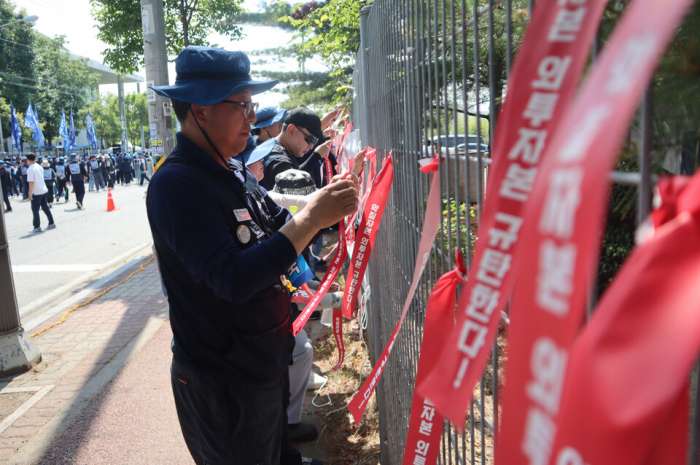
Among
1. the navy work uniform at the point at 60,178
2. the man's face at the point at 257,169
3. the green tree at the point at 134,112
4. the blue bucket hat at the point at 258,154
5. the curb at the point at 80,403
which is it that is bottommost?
the curb at the point at 80,403

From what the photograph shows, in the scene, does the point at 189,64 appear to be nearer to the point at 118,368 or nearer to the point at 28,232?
the point at 118,368

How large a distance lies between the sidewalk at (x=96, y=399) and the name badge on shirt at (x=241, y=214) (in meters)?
2.26

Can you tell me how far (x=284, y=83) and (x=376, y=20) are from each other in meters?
18.6

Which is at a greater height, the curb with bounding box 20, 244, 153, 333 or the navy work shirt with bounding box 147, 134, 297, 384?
the navy work shirt with bounding box 147, 134, 297, 384

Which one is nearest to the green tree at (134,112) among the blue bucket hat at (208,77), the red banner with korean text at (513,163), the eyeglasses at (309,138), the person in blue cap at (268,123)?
the person in blue cap at (268,123)

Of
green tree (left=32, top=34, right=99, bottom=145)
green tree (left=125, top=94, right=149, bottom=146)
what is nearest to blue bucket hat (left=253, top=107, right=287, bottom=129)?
green tree (left=32, top=34, right=99, bottom=145)

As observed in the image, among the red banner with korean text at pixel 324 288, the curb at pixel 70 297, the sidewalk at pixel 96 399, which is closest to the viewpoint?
the red banner with korean text at pixel 324 288

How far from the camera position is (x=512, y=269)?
32.5 inches

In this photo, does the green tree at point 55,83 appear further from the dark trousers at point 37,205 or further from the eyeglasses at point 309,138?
the eyeglasses at point 309,138

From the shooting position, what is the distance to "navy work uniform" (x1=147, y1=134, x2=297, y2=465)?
198 centimetres

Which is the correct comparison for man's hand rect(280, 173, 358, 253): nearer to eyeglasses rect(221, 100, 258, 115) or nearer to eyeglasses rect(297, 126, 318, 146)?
eyeglasses rect(221, 100, 258, 115)

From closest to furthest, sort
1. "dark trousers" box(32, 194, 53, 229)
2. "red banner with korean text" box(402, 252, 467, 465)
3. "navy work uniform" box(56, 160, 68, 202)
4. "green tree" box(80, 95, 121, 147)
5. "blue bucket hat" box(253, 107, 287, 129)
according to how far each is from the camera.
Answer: "red banner with korean text" box(402, 252, 467, 465) → "blue bucket hat" box(253, 107, 287, 129) → "dark trousers" box(32, 194, 53, 229) → "navy work uniform" box(56, 160, 68, 202) → "green tree" box(80, 95, 121, 147)

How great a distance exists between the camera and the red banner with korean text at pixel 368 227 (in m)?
2.41

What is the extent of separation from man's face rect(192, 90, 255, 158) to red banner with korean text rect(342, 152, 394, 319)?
57 centimetres
